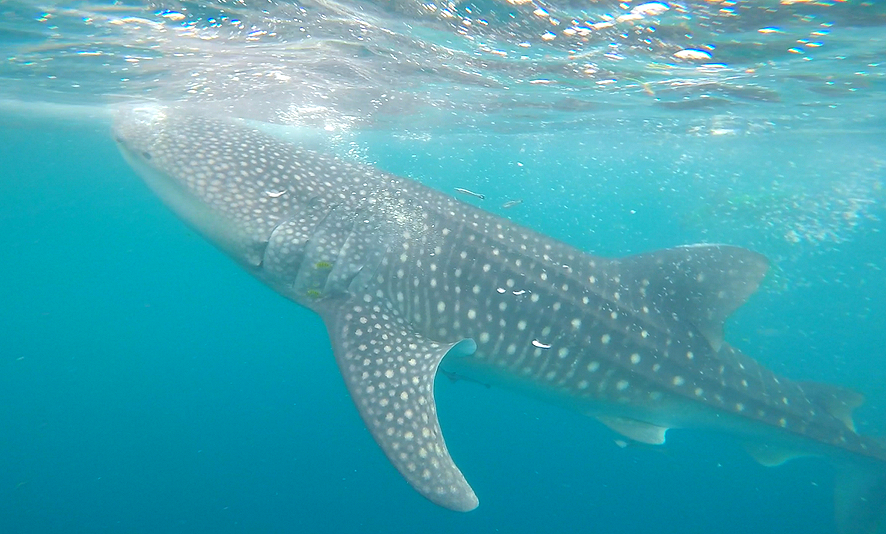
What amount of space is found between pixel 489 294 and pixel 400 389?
1.37 metres

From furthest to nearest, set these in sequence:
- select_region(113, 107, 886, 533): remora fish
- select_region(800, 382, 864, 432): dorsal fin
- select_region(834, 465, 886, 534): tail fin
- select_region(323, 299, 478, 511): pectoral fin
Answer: select_region(834, 465, 886, 534): tail fin < select_region(800, 382, 864, 432): dorsal fin < select_region(113, 107, 886, 533): remora fish < select_region(323, 299, 478, 511): pectoral fin

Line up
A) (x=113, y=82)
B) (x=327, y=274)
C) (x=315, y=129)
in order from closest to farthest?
(x=327, y=274) < (x=113, y=82) < (x=315, y=129)

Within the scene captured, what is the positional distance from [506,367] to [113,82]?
44.8ft

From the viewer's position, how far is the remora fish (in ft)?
16.5

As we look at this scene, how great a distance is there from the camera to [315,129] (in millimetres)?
21828

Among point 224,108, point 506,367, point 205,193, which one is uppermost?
point 205,193

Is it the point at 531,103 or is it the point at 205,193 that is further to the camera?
the point at 531,103

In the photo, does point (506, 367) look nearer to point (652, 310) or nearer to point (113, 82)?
point (652, 310)

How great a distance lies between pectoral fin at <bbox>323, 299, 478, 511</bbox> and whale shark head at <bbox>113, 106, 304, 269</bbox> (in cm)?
124

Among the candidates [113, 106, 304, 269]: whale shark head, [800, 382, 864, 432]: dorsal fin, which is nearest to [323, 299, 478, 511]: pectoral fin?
[113, 106, 304, 269]: whale shark head

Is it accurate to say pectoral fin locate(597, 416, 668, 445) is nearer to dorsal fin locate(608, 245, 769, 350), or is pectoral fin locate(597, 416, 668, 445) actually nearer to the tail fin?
dorsal fin locate(608, 245, 769, 350)

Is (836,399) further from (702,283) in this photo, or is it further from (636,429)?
(636,429)

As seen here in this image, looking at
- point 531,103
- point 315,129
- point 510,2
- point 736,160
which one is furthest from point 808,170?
point 510,2

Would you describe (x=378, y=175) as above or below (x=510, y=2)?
below
